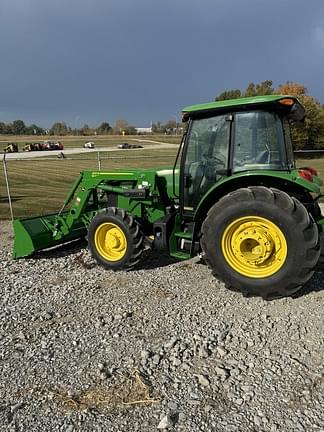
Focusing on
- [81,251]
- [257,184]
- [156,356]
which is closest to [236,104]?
[257,184]

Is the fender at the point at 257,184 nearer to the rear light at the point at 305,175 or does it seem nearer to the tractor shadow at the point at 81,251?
the rear light at the point at 305,175

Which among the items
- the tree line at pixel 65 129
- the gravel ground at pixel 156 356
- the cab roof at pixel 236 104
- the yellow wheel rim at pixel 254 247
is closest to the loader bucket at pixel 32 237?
the gravel ground at pixel 156 356

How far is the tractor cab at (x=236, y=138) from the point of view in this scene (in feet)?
15.0

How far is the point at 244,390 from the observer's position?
9.53 feet

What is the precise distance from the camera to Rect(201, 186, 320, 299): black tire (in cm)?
411

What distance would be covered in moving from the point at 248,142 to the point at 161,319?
2.33m

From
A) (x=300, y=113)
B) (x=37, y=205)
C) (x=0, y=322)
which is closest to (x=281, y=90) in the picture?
(x=37, y=205)

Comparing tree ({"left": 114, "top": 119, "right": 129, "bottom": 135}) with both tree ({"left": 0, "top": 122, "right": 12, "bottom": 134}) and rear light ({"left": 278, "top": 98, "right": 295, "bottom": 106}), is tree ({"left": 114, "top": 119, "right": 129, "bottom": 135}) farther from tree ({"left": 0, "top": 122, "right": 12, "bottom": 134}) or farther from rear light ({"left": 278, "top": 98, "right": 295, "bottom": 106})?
rear light ({"left": 278, "top": 98, "right": 295, "bottom": 106})

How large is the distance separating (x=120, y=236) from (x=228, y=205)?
5.71 feet

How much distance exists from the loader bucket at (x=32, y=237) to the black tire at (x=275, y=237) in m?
2.74

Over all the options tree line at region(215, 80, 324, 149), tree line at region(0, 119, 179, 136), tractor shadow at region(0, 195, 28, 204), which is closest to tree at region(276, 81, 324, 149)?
tree line at region(215, 80, 324, 149)

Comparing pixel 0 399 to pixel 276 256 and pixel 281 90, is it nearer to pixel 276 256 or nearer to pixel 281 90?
pixel 276 256

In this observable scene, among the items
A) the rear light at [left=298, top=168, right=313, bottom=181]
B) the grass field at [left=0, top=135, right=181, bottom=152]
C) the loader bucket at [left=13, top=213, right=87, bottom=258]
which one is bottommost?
the grass field at [left=0, top=135, right=181, bottom=152]

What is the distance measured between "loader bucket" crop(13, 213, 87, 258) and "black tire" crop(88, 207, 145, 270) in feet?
2.91
